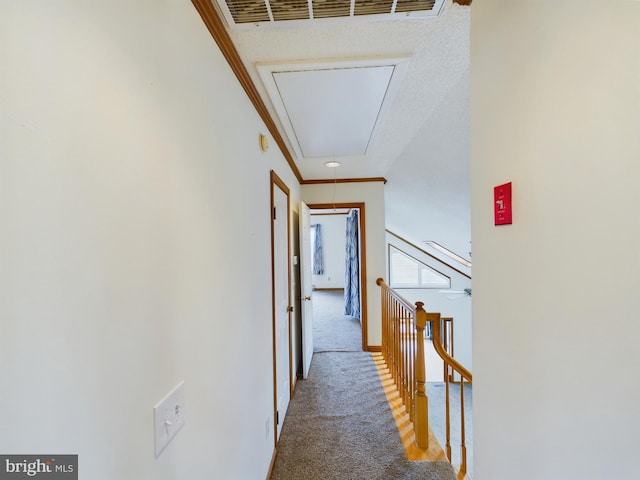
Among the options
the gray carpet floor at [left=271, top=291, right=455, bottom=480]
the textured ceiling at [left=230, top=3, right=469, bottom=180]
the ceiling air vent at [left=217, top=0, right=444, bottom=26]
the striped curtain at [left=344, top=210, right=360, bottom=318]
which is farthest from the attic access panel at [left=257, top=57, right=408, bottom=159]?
the striped curtain at [left=344, top=210, right=360, bottom=318]

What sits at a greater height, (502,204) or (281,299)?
(502,204)

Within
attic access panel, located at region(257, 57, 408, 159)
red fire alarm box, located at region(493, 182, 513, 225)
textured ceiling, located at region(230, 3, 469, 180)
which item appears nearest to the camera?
red fire alarm box, located at region(493, 182, 513, 225)

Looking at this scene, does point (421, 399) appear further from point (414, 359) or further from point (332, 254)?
point (332, 254)

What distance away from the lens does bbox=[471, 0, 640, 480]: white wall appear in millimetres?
537

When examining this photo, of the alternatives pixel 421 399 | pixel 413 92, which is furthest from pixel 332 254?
pixel 413 92

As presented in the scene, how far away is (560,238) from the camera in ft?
2.20

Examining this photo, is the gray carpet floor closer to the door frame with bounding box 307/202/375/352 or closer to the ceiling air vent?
the door frame with bounding box 307/202/375/352

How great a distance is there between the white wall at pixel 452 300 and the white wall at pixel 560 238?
5391 millimetres

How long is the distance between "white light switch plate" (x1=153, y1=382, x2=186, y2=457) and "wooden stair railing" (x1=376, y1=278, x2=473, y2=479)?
129 centimetres

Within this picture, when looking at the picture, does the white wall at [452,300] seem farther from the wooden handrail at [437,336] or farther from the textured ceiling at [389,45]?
the textured ceiling at [389,45]

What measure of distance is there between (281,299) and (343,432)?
1.15 meters

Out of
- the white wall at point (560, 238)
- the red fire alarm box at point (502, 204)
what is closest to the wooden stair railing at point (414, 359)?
the white wall at point (560, 238)

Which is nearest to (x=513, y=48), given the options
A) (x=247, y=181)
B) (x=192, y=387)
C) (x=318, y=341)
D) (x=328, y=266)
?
(x=247, y=181)

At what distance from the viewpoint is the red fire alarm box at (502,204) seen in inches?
33.3
